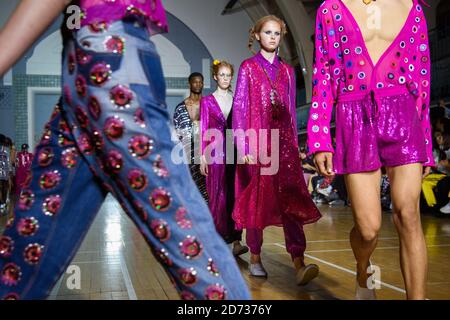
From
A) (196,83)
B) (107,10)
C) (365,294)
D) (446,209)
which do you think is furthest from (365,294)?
(446,209)

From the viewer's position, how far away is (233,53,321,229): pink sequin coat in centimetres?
302

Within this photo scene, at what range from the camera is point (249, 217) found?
312cm

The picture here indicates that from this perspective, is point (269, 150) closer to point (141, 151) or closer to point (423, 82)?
point (423, 82)

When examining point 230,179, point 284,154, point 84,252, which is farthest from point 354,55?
point 84,252

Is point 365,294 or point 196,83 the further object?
point 196,83

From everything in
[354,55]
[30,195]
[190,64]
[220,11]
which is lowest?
[30,195]

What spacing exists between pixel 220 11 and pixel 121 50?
14.2 metres

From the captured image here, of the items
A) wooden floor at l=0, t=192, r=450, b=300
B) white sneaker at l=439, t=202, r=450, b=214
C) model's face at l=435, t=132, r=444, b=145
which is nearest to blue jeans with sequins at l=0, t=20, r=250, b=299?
wooden floor at l=0, t=192, r=450, b=300

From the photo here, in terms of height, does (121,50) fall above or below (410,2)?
below

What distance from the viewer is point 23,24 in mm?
1101

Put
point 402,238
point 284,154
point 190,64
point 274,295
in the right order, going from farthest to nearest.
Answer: point 190,64 < point 284,154 < point 274,295 < point 402,238

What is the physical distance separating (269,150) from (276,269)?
83 centimetres

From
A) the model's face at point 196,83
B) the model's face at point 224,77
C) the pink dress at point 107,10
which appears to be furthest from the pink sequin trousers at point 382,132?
the model's face at point 196,83

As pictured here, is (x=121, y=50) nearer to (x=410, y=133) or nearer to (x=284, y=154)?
(x=410, y=133)
